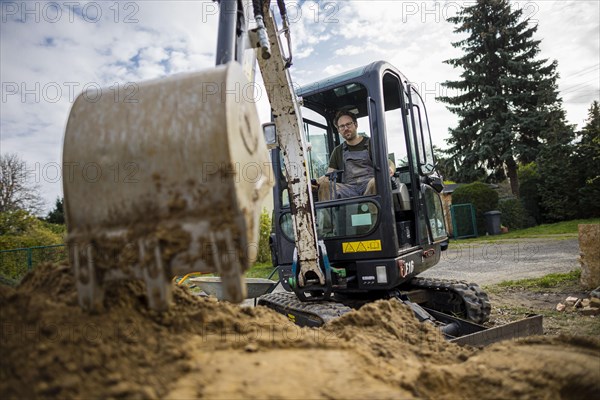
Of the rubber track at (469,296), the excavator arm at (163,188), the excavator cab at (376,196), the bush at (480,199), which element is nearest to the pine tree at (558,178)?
the bush at (480,199)

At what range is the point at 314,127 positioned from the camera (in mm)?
5203

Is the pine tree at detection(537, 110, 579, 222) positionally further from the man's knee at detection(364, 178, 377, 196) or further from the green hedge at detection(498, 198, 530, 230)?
the man's knee at detection(364, 178, 377, 196)

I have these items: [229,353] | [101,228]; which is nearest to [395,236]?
[229,353]

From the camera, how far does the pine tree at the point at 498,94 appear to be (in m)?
23.0

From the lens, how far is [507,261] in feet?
34.6

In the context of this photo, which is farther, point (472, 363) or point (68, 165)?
point (472, 363)

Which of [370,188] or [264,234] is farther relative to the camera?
[264,234]

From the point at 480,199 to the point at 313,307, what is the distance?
1777cm

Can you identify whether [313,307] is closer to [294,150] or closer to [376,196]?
[376,196]

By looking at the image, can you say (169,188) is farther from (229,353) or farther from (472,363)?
(472,363)

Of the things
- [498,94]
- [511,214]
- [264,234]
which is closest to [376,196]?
[264,234]

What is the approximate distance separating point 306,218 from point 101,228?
2167 mm

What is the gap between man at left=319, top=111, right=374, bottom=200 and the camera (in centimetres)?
444

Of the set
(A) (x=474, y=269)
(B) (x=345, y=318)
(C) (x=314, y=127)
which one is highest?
(C) (x=314, y=127)
